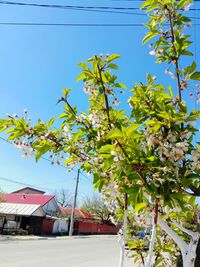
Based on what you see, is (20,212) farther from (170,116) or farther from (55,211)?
(170,116)

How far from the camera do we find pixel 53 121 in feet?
9.72

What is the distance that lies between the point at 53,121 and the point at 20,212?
36.6m

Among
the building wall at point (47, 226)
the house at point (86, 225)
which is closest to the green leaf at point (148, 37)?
the building wall at point (47, 226)

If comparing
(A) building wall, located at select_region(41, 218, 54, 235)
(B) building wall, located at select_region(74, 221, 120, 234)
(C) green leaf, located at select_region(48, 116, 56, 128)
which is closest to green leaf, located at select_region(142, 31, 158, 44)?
(C) green leaf, located at select_region(48, 116, 56, 128)

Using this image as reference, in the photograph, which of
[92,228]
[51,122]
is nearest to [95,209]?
[92,228]

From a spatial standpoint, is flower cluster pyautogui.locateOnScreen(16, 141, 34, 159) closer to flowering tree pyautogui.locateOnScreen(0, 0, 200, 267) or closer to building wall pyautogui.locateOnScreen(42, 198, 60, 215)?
flowering tree pyautogui.locateOnScreen(0, 0, 200, 267)

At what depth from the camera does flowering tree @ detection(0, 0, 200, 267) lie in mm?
2268

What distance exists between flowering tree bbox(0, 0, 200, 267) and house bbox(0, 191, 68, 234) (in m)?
33.8

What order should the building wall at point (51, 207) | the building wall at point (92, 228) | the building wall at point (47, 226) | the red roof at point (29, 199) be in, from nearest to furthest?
the building wall at point (47, 226)
the red roof at point (29, 199)
the building wall at point (51, 207)
the building wall at point (92, 228)

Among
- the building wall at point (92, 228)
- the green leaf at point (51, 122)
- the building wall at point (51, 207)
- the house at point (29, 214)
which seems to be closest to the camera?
the green leaf at point (51, 122)

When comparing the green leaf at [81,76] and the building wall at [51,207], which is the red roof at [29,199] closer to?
the building wall at [51,207]

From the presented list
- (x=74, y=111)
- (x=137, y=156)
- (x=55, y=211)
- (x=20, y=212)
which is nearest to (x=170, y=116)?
(x=137, y=156)

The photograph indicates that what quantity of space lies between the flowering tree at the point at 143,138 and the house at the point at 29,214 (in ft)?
111

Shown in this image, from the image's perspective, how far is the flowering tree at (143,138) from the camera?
2.27 metres
